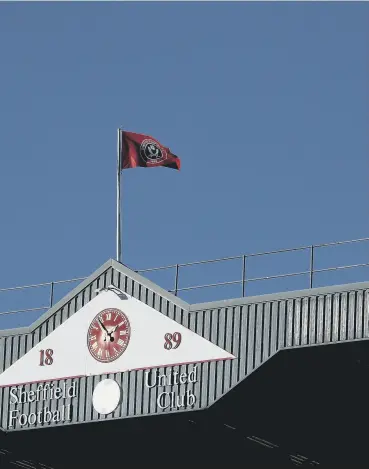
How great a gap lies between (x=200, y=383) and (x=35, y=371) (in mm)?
6863

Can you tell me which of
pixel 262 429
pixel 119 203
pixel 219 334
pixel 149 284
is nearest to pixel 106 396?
pixel 149 284

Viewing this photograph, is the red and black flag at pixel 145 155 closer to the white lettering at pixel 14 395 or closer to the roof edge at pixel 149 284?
the roof edge at pixel 149 284

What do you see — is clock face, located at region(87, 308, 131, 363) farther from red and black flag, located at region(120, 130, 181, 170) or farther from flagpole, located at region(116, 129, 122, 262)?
red and black flag, located at region(120, 130, 181, 170)

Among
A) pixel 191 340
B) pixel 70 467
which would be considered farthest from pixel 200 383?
pixel 70 467

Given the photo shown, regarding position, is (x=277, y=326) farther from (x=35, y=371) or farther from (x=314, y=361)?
(x=35, y=371)

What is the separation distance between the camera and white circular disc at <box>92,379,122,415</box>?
61.6 metres

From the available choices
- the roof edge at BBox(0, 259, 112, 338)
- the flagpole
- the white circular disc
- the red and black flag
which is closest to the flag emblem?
the red and black flag

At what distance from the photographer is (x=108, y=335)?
62406mm

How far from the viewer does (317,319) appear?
57219 mm

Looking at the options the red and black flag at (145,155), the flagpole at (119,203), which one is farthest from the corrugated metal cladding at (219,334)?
the red and black flag at (145,155)

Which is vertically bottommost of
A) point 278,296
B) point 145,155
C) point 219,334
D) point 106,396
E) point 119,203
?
point 106,396

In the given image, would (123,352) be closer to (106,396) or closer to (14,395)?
(106,396)

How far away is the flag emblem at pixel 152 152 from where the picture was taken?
66.1 meters

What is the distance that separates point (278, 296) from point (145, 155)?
1014 cm
